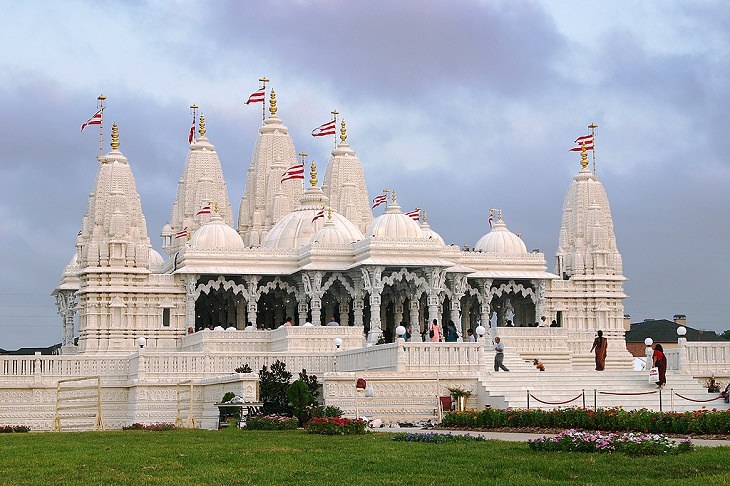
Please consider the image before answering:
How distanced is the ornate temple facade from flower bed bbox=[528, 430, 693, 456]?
16748mm

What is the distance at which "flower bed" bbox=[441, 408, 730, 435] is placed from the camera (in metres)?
26.2

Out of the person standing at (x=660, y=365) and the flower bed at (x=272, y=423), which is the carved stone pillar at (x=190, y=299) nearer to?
the person standing at (x=660, y=365)

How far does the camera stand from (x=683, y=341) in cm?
4178

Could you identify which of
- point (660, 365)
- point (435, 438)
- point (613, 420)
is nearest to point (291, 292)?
point (660, 365)

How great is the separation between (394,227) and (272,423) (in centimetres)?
2532

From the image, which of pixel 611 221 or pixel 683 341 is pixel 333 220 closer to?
pixel 611 221

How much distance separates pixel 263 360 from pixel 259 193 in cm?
2538

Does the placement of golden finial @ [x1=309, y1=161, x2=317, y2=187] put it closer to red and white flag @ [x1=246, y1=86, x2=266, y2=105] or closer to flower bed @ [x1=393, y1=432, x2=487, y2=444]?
red and white flag @ [x1=246, y1=86, x2=266, y2=105]

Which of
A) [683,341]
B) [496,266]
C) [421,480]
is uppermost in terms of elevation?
[496,266]

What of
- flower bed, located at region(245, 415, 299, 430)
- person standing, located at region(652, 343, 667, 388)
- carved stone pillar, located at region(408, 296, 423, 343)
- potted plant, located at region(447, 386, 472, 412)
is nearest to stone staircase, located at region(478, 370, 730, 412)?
person standing, located at region(652, 343, 667, 388)

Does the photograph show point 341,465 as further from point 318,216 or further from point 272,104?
point 272,104

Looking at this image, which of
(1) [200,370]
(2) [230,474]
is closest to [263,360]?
(1) [200,370]

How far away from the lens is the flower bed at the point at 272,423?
31859mm

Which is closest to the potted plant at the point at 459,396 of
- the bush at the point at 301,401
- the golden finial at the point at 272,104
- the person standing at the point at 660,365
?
the bush at the point at 301,401
